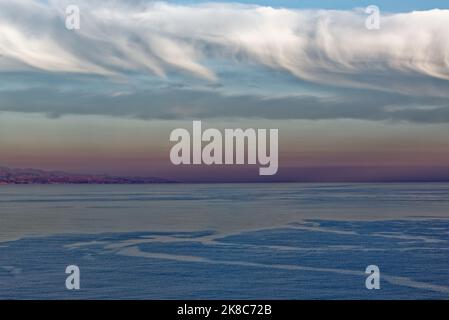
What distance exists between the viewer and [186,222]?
7525cm

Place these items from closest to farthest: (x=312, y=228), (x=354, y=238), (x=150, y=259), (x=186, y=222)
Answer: (x=150, y=259)
(x=354, y=238)
(x=312, y=228)
(x=186, y=222)

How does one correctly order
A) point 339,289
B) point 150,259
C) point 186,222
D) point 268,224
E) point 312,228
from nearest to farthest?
point 339,289, point 150,259, point 312,228, point 268,224, point 186,222

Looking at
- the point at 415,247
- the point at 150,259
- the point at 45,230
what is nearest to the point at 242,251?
the point at 150,259

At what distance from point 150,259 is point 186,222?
3182 centimetres

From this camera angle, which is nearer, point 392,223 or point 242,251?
point 242,251

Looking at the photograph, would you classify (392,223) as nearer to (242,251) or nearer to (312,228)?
(312,228)
